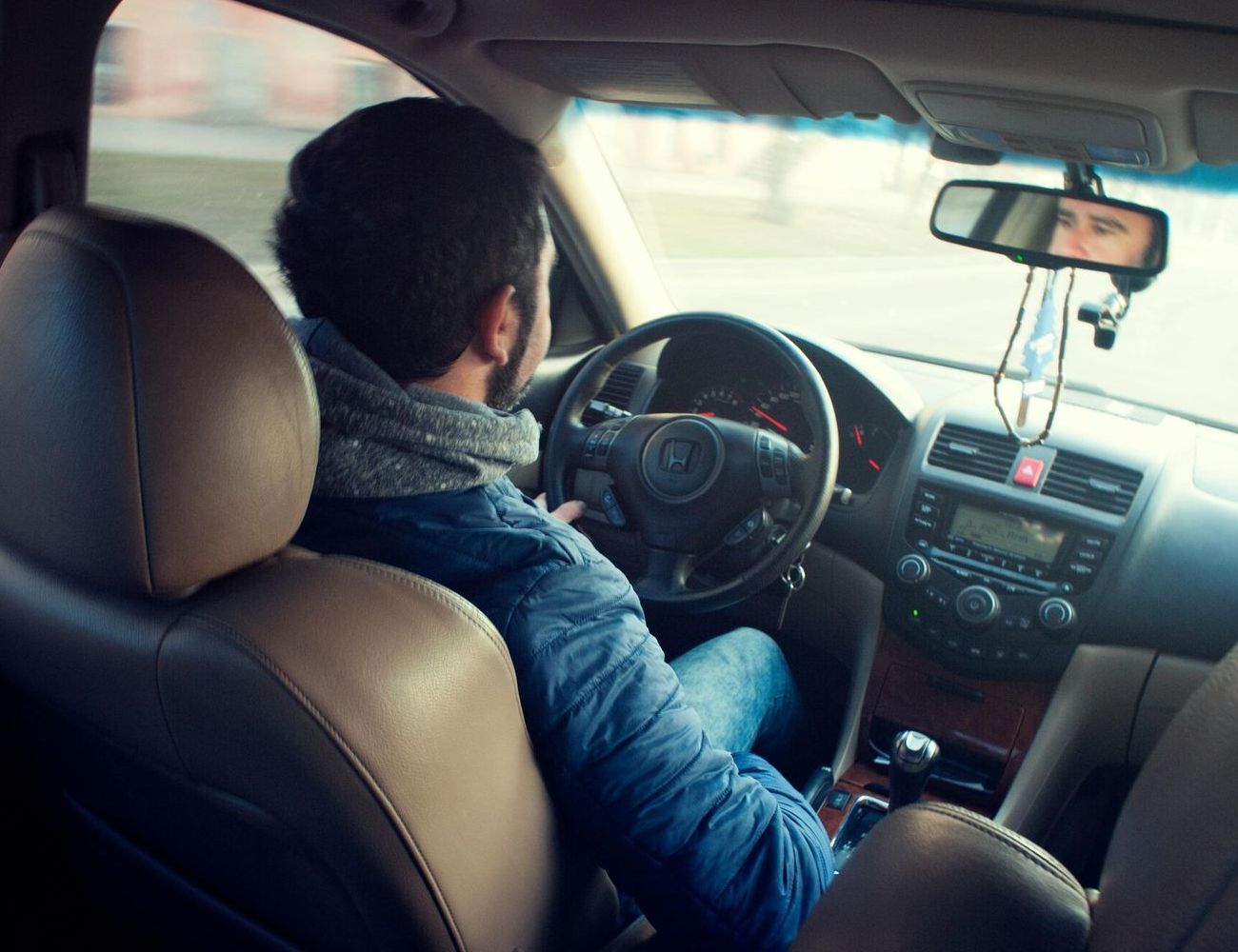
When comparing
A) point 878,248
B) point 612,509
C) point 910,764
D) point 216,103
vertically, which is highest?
point 216,103

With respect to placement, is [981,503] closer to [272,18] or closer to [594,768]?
[594,768]

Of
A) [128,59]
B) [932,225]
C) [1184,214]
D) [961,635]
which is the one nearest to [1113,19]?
[932,225]

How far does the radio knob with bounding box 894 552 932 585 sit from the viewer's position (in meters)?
2.77

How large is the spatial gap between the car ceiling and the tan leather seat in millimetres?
923

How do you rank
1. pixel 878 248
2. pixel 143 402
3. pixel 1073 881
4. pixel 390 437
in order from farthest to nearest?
pixel 878 248 < pixel 390 437 < pixel 143 402 < pixel 1073 881

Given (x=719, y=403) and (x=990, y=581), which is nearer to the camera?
(x=990, y=581)

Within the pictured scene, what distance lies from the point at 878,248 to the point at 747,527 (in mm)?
2262

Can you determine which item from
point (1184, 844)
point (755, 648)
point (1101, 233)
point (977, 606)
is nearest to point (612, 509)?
point (755, 648)

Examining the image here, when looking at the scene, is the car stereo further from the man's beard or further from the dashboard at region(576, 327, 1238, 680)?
the man's beard

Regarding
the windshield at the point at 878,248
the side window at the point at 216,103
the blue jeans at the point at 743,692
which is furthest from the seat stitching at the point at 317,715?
the windshield at the point at 878,248

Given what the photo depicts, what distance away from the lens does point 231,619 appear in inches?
51.0

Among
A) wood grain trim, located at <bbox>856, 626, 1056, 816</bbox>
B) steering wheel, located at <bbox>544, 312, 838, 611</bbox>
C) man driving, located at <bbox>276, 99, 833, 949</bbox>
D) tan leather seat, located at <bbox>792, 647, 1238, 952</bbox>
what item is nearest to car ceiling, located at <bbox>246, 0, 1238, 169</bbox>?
man driving, located at <bbox>276, 99, 833, 949</bbox>

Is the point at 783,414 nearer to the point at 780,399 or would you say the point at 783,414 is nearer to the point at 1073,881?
the point at 780,399

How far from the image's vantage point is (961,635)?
2.73 metres
